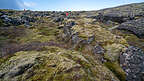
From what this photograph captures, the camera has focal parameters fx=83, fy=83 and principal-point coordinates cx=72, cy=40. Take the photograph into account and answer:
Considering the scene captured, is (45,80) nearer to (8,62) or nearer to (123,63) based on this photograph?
(8,62)

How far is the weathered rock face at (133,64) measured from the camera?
1069 cm

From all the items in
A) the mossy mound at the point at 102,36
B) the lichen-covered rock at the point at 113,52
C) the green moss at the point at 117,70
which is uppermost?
the mossy mound at the point at 102,36

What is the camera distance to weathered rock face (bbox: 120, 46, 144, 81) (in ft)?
35.1

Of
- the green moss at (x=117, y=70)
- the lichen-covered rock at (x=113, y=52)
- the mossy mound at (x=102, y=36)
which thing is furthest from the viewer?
the mossy mound at (x=102, y=36)

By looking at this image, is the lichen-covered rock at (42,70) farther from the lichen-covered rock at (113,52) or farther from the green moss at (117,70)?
the lichen-covered rock at (113,52)

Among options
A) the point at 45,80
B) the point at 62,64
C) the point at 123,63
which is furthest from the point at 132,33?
the point at 45,80

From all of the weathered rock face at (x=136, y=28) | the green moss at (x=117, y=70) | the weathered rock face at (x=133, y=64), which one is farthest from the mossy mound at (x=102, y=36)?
the weathered rock face at (x=136, y=28)

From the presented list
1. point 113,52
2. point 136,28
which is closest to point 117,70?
point 113,52

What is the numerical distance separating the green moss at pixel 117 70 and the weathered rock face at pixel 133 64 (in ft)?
1.71

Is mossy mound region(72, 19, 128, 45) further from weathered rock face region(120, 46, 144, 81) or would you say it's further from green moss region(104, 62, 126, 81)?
green moss region(104, 62, 126, 81)

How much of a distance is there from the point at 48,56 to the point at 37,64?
1776 mm

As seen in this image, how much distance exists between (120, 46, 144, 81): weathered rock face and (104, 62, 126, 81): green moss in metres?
0.52

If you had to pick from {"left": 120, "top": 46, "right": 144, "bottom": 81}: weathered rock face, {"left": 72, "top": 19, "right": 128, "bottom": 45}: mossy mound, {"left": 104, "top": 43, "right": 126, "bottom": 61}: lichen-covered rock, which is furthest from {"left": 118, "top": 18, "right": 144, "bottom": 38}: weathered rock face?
{"left": 120, "top": 46, "right": 144, "bottom": 81}: weathered rock face

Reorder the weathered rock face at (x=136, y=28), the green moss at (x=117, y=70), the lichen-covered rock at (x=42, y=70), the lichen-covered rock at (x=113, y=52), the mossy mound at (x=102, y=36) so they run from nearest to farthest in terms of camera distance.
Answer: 1. the lichen-covered rock at (x=42, y=70)
2. the green moss at (x=117, y=70)
3. the lichen-covered rock at (x=113, y=52)
4. the mossy mound at (x=102, y=36)
5. the weathered rock face at (x=136, y=28)
